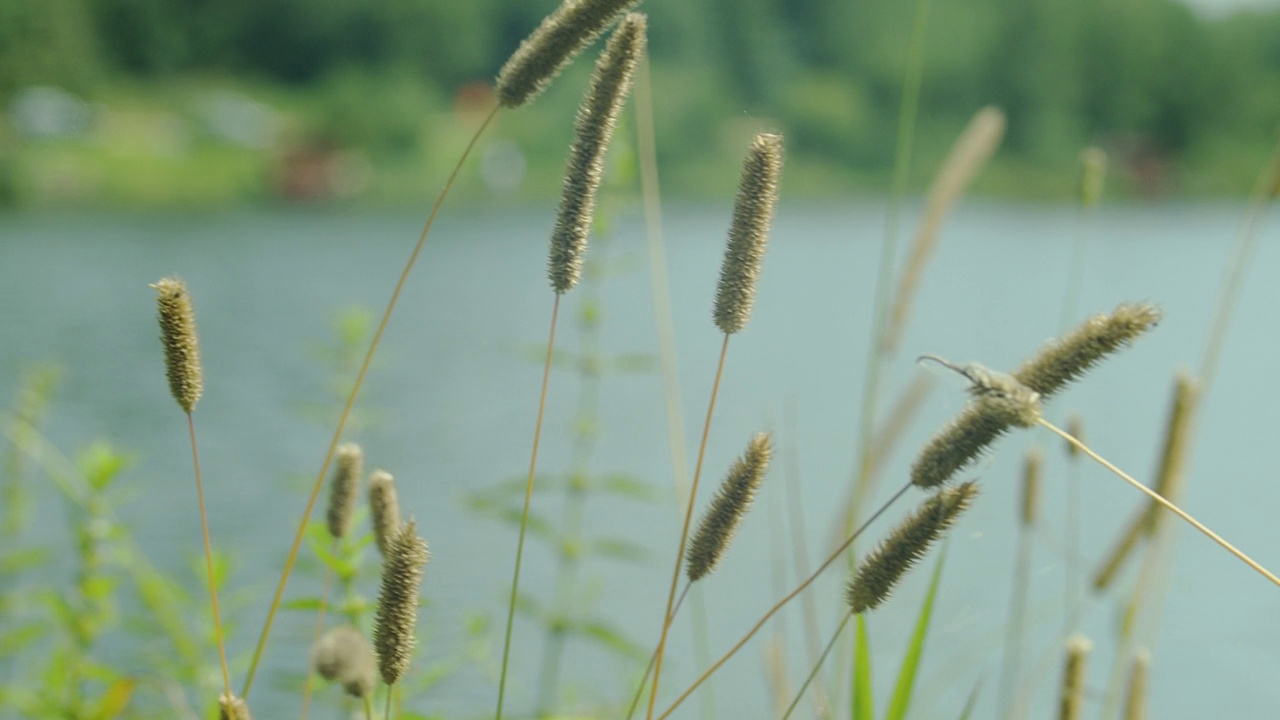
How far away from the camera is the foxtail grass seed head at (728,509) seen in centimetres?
83

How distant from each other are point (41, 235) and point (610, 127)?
101ft

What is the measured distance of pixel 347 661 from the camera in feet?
3.59

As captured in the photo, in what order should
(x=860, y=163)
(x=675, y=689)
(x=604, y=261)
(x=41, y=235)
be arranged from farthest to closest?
(x=860, y=163)
(x=41, y=235)
(x=675, y=689)
(x=604, y=261)

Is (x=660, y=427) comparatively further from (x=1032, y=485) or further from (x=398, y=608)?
(x=398, y=608)

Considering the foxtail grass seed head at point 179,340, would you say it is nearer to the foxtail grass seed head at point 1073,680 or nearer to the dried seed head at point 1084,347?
the dried seed head at point 1084,347

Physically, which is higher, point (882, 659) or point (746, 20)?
point (746, 20)

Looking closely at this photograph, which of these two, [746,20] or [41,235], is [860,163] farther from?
[41,235]

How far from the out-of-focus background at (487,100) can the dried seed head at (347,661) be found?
2072cm

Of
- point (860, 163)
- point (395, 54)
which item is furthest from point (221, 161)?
point (860, 163)

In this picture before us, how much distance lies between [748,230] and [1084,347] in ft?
0.79

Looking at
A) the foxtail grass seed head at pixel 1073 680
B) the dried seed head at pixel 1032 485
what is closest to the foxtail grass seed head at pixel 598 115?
the foxtail grass seed head at pixel 1073 680

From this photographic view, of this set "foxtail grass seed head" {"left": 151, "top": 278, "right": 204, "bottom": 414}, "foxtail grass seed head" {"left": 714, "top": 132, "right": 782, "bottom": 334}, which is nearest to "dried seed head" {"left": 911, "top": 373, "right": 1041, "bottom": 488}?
"foxtail grass seed head" {"left": 714, "top": 132, "right": 782, "bottom": 334}

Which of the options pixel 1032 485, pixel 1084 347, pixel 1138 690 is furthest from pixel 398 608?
pixel 1032 485

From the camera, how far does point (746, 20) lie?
18969 millimetres
